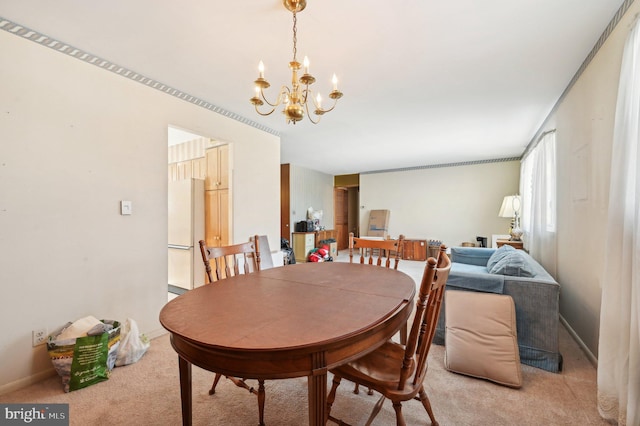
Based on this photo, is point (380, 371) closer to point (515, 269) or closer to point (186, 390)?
point (186, 390)

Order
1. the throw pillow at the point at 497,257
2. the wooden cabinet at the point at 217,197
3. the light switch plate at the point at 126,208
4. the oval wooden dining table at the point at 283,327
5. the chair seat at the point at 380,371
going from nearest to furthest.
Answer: the oval wooden dining table at the point at 283,327 → the chair seat at the point at 380,371 → the light switch plate at the point at 126,208 → the throw pillow at the point at 497,257 → the wooden cabinet at the point at 217,197

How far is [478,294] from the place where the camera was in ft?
6.57

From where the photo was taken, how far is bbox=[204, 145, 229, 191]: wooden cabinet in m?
3.40

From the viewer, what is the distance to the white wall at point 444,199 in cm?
625

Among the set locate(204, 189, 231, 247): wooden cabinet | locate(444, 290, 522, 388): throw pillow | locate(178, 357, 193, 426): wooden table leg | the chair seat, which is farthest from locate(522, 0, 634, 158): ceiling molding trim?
locate(204, 189, 231, 247): wooden cabinet

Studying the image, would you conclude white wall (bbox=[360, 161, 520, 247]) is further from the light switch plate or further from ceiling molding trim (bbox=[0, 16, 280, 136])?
the light switch plate

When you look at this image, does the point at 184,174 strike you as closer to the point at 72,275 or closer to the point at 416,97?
the point at 72,275

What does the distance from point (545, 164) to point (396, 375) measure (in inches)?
142

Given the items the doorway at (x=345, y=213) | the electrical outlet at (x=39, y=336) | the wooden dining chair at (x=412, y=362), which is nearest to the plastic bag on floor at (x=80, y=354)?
the electrical outlet at (x=39, y=336)

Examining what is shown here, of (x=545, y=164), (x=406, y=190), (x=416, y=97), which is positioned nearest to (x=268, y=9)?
(x=416, y=97)

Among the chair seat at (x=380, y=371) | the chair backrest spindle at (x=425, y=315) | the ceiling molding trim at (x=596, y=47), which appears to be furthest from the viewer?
the ceiling molding trim at (x=596, y=47)

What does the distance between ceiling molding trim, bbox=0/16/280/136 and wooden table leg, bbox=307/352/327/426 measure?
9.14 ft
